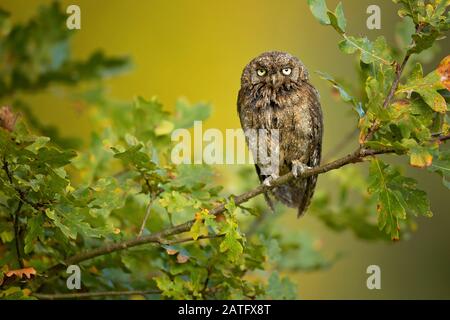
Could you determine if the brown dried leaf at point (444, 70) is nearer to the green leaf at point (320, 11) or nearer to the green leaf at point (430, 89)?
the green leaf at point (430, 89)

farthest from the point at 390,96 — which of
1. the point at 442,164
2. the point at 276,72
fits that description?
the point at 276,72

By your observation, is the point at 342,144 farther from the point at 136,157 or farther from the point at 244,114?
the point at 136,157

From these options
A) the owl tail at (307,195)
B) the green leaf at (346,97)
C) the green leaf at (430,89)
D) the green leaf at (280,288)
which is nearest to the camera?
the green leaf at (430,89)

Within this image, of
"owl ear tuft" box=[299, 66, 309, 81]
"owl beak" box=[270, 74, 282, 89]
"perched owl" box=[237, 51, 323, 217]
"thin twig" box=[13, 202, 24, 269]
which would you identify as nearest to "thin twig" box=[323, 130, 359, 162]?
"perched owl" box=[237, 51, 323, 217]

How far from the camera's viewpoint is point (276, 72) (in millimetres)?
2920

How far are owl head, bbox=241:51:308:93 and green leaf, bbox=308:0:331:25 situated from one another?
895 mm

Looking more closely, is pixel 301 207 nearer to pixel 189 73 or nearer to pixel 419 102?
pixel 419 102

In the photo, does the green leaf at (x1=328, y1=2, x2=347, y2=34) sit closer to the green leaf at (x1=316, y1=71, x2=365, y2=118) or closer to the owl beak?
the green leaf at (x1=316, y1=71, x2=365, y2=118)

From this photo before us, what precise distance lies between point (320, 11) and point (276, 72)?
92 cm

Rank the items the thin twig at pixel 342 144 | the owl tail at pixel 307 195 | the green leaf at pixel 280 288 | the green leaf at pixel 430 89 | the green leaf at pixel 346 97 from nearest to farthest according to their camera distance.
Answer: the green leaf at pixel 430 89 < the green leaf at pixel 346 97 < the green leaf at pixel 280 288 < the owl tail at pixel 307 195 < the thin twig at pixel 342 144

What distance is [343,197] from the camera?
11.6 ft

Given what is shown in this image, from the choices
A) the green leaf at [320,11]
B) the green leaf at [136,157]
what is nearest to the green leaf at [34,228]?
the green leaf at [136,157]

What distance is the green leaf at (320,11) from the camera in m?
2.00

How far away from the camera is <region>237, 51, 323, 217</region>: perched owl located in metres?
2.87
